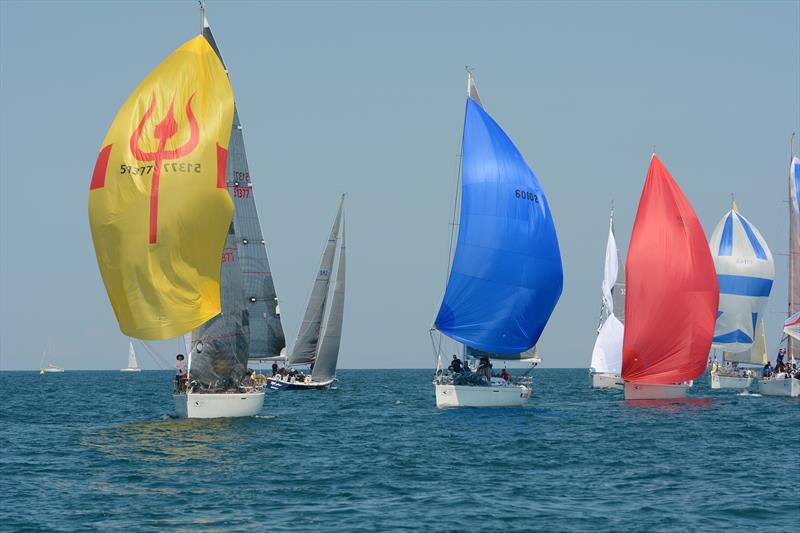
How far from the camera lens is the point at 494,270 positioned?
46.4 meters

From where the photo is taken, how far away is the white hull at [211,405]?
124 feet

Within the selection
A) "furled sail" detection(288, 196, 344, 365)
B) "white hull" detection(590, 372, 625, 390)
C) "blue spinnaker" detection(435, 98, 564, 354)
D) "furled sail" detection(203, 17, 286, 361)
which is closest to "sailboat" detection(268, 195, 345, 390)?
"furled sail" detection(288, 196, 344, 365)

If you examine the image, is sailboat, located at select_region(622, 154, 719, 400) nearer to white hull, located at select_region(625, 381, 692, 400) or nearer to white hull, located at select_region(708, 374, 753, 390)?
white hull, located at select_region(625, 381, 692, 400)

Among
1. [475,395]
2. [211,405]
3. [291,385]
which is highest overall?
[475,395]

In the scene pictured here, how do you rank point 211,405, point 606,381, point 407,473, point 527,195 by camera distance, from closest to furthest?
point 407,473 < point 211,405 < point 527,195 < point 606,381

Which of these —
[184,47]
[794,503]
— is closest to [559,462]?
[794,503]

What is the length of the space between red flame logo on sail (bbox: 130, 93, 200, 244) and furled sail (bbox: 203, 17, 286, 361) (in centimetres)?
600

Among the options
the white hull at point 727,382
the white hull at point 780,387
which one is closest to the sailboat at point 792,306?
the white hull at point 780,387

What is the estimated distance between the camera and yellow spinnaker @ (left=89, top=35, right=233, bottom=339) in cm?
3522

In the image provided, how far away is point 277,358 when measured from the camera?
61.8 meters

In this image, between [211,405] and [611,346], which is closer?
[211,405]

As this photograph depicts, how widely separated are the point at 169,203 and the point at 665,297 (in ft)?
84.2

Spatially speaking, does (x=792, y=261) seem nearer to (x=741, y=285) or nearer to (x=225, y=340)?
(x=741, y=285)

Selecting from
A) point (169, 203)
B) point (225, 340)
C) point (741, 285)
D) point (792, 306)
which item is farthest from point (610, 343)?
point (169, 203)
